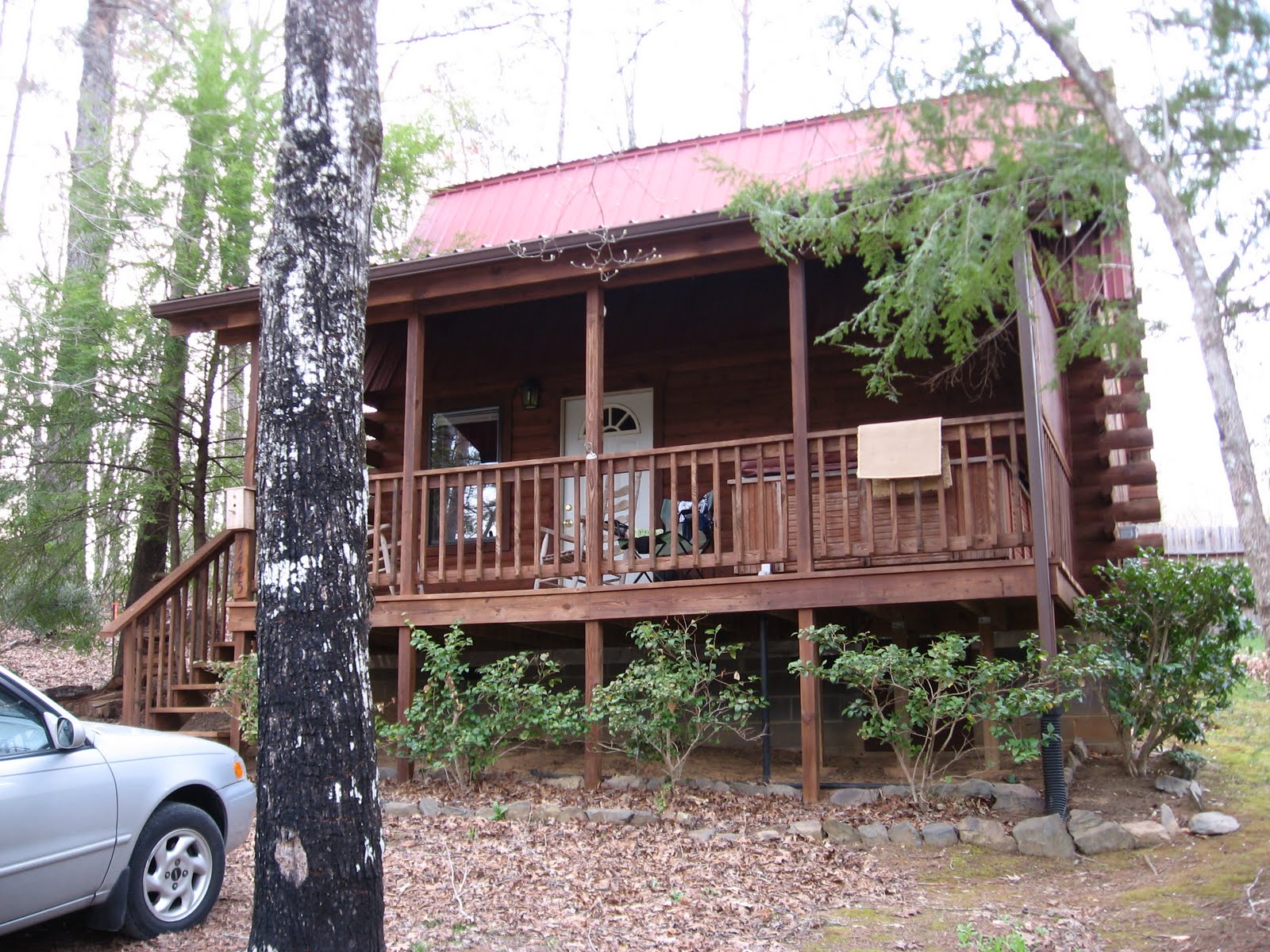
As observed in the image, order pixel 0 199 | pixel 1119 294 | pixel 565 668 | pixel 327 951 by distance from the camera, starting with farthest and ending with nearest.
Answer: pixel 0 199 < pixel 565 668 < pixel 1119 294 < pixel 327 951

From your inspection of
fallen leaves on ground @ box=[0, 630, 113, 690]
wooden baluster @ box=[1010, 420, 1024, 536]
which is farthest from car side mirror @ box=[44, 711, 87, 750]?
fallen leaves on ground @ box=[0, 630, 113, 690]

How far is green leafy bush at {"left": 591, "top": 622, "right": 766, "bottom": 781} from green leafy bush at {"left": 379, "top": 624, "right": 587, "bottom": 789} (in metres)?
0.34

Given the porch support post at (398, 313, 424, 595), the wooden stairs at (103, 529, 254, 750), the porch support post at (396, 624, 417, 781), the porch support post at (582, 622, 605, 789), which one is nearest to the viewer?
the porch support post at (582, 622, 605, 789)

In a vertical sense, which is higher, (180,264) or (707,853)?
(180,264)

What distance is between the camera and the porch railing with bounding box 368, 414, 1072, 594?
815 centimetres

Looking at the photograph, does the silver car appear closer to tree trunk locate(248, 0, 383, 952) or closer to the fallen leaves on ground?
tree trunk locate(248, 0, 383, 952)

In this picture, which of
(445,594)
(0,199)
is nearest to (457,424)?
(445,594)

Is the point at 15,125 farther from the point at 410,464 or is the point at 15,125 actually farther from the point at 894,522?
the point at 894,522

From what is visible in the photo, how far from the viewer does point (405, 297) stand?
10062mm

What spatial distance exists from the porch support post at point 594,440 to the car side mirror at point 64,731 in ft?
15.4

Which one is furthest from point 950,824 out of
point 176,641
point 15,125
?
point 15,125

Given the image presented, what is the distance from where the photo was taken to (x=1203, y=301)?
19.3 feet

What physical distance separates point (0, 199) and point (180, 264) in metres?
13.9

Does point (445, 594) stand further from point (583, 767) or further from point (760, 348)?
point (760, 348)
